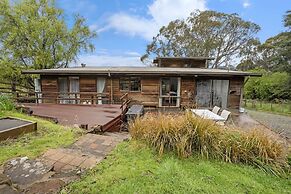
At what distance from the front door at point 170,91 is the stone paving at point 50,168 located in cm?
850

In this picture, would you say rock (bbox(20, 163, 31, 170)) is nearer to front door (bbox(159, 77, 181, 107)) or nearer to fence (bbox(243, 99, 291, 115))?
front door (bbox(159, 77, 181, 107))

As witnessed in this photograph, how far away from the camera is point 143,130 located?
4.10 m

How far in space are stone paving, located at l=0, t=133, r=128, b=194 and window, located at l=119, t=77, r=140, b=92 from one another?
27.2 feet

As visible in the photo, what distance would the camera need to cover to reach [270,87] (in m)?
18.6

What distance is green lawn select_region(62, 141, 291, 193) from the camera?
2477 millimetres

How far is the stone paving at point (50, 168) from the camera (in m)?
2.32

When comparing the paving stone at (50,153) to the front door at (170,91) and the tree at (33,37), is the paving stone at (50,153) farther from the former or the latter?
the tree at (33,37)

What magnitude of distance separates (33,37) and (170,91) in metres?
12.8

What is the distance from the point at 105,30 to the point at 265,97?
18.2 metres

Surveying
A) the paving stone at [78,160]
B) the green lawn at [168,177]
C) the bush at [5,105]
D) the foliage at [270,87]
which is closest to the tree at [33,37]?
the bush at [5,105]

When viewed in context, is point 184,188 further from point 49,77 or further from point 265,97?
point 265,97

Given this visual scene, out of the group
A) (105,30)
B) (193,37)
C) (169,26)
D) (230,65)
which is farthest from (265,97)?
(105,30)

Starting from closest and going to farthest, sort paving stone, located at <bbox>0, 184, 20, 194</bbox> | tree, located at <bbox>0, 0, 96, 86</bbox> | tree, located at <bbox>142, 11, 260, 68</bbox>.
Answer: paving stone, located at <bbox>0, 184, 20, 194</bbox> < tree, located at <bbox>0, 0, 96, 86</bbox> < tree, located at <bbox>142, 11, 260, 68</bbox>

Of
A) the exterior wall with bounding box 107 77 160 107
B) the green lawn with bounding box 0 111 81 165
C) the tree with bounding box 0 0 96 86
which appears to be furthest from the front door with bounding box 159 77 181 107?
the tree with bounding box 0 0 96 86
